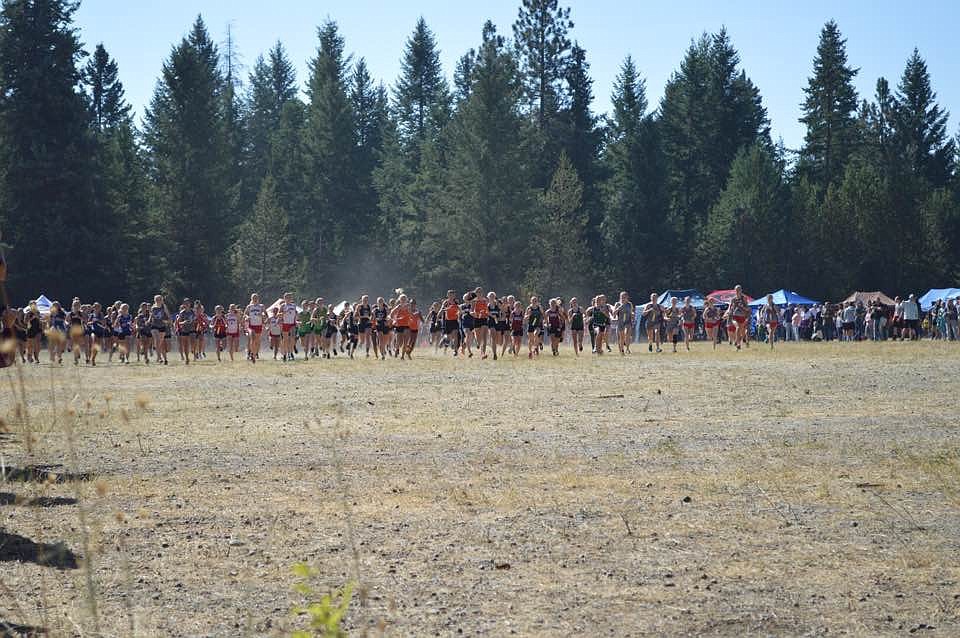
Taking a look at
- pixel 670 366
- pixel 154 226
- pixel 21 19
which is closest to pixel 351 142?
pixel 154 226

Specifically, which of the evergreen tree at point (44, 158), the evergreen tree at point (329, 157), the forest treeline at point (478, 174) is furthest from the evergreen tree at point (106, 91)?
the evergreen tree at point (44, 158)

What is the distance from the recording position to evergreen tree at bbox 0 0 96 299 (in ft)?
197

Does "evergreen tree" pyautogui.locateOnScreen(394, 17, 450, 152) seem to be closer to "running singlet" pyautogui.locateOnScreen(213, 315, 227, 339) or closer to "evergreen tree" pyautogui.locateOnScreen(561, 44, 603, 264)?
"evergreen tree" pyautogui.locateOnScreen(561, 44, 603, 264)

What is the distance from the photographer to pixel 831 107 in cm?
9338

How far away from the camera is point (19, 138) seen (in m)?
61.1

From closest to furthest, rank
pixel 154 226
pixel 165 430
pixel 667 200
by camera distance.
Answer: pixel 165 430 → pixel 154 226 → pixel 667 200

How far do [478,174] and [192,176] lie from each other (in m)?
19.4

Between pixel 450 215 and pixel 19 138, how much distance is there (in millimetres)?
29582

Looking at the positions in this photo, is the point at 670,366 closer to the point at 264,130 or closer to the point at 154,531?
the point at 154,531

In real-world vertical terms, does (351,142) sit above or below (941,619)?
above

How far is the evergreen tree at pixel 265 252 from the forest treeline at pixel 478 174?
147mm

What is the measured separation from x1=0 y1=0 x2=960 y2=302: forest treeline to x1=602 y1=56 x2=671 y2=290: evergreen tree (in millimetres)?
171

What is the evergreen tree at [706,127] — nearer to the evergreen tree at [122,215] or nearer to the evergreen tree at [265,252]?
the evergreen tree at [265,252]

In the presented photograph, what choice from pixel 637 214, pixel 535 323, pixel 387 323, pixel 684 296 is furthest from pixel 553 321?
pixel 637 214
